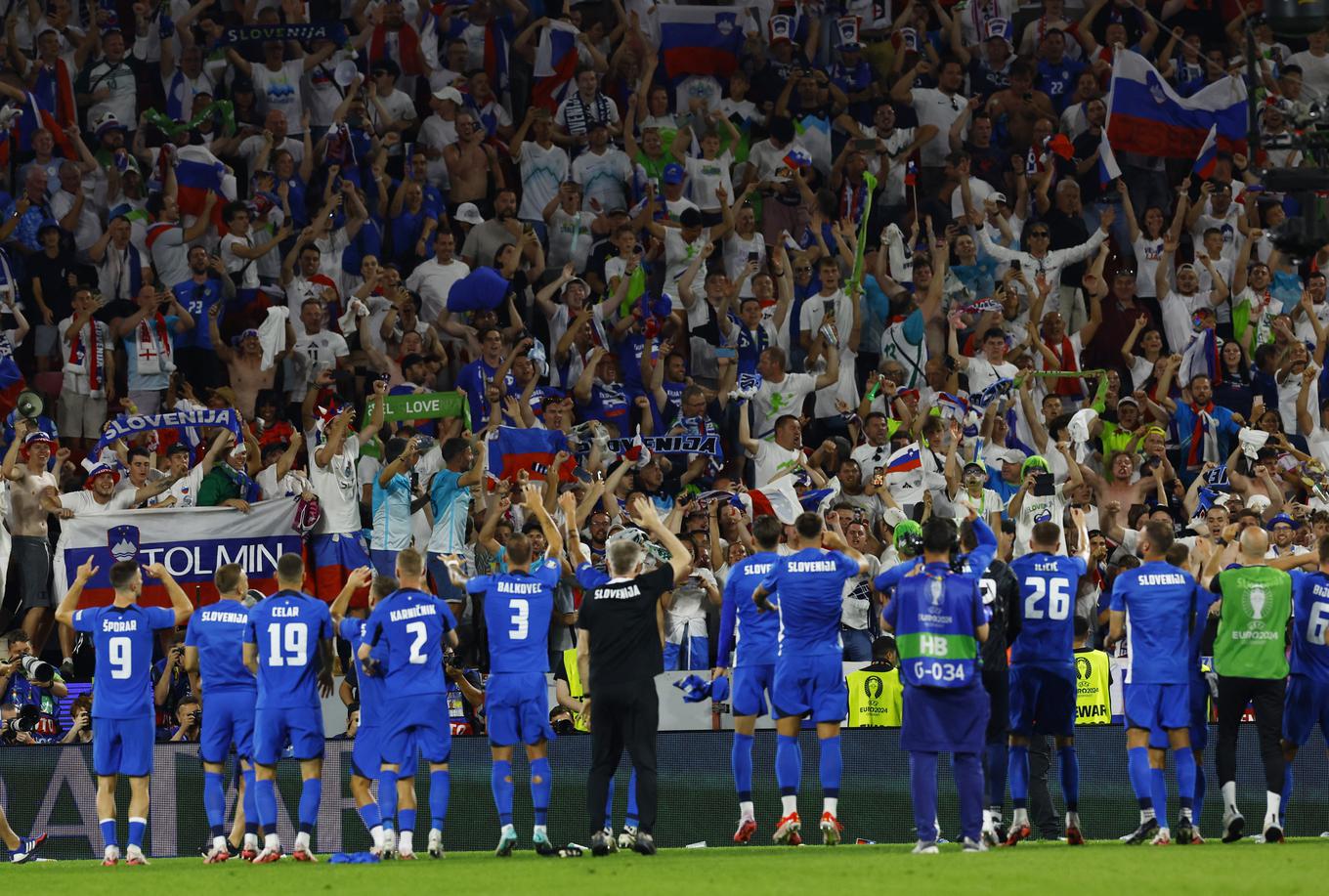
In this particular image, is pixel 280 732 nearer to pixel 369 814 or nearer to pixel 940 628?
pixel 369 814

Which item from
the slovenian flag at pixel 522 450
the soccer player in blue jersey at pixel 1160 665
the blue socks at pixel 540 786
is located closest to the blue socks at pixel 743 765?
the blue socks at pixel 540 786

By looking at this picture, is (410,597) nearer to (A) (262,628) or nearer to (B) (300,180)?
(A) (262,628)

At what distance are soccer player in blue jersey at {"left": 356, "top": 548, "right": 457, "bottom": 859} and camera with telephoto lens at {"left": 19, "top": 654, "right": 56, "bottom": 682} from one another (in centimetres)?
420

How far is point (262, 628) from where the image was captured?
1538 cm

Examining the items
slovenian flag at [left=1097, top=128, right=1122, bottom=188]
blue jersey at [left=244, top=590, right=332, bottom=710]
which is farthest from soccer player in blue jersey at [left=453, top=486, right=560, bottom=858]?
slovenian flag at [left=1097, top=128, right=1122, bottom=188]

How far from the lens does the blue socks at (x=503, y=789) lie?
15.3 m

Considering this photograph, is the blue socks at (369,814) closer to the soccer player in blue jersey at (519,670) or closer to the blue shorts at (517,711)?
the soccer player in blue jersey at (519,670)

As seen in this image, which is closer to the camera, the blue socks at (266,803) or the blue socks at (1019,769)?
the blue socks at (1019,769)

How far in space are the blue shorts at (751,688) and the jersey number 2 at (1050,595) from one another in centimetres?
155

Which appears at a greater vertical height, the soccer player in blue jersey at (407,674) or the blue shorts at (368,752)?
the soccer player in blue jersey at (407,674)

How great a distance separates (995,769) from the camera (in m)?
15.3

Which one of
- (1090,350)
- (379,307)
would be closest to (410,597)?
(379,307)

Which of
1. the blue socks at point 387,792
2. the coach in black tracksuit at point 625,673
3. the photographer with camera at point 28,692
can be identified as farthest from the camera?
the photographer with camera at point 28,692

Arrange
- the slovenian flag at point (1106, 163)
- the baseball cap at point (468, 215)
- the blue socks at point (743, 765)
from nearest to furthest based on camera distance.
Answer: the blue socks at point (743, 765)
the baseball cap at point (468, 215)
the slovenian flag at point (1106, 163)
